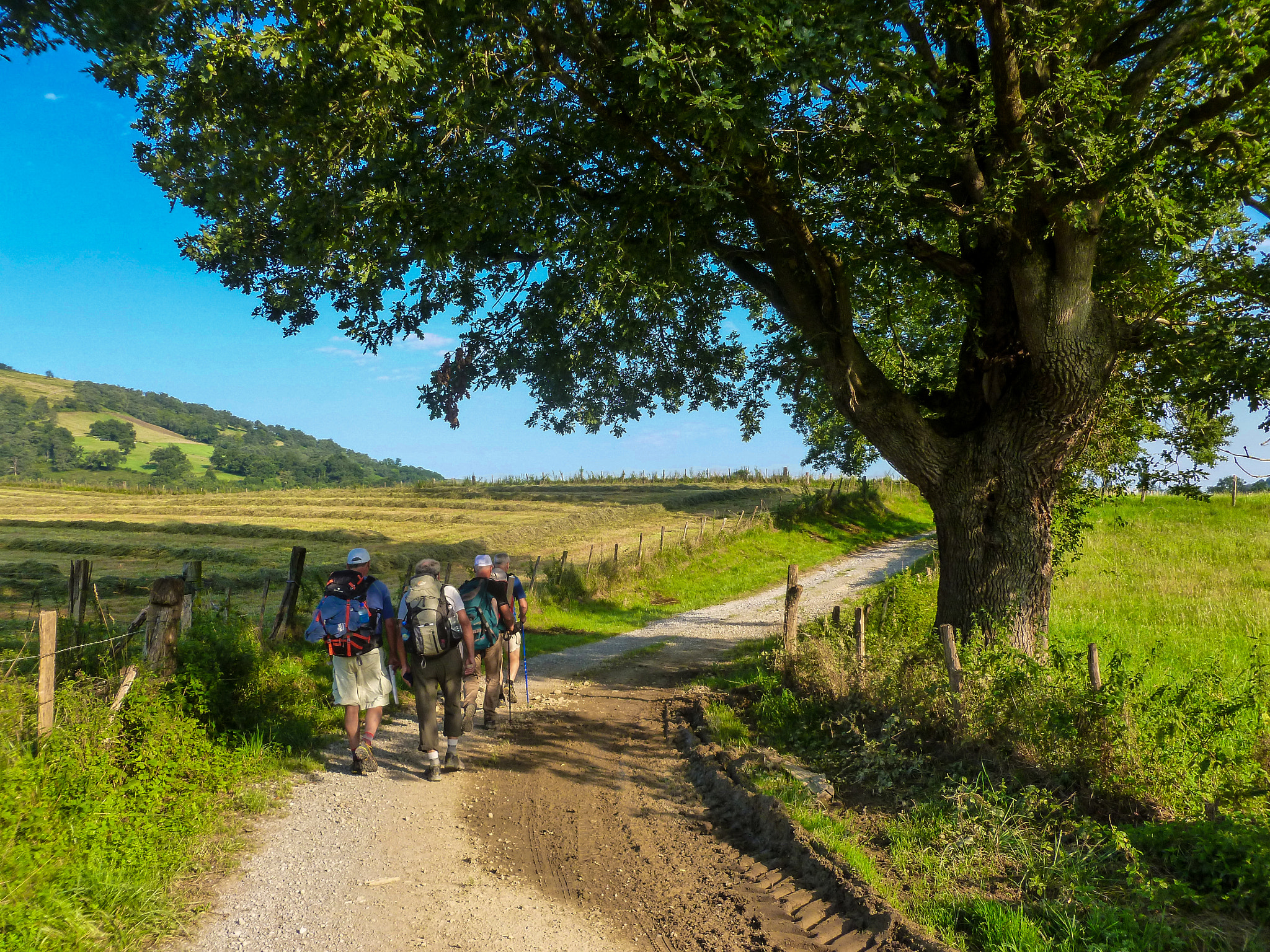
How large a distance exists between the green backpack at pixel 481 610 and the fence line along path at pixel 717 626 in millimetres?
2565

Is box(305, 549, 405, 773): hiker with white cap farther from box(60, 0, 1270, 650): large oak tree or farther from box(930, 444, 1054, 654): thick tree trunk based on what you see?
box(930, 444, 1054, 654): thick tree trunk

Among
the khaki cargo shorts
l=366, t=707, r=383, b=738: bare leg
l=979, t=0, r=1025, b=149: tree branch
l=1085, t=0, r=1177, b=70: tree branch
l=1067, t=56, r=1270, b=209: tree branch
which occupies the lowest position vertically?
l=366, t=707, r=383, b=738: bare leg

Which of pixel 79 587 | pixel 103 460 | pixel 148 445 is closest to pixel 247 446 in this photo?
pixel 148 445

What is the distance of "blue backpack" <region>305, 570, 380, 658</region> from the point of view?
23.0 ft

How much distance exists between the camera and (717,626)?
17578mm

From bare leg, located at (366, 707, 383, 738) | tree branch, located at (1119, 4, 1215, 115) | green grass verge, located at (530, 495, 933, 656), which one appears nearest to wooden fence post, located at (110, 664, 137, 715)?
bare leg, located at (366, 707, 383, 738)

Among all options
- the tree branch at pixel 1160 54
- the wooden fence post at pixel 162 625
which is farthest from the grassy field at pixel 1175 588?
the wooden fence post at pixel 162 625

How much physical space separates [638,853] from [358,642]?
3306 mm

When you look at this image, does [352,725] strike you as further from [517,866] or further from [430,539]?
[430,539]

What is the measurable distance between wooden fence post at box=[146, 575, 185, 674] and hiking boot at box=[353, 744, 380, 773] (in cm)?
188

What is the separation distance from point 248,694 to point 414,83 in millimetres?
6465

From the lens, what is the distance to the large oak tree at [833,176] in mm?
6965

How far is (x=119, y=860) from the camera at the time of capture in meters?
4.65

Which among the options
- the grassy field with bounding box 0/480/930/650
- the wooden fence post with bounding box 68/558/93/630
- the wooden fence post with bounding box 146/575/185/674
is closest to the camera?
the wooden fence post with bounding box 146/575/185/674
